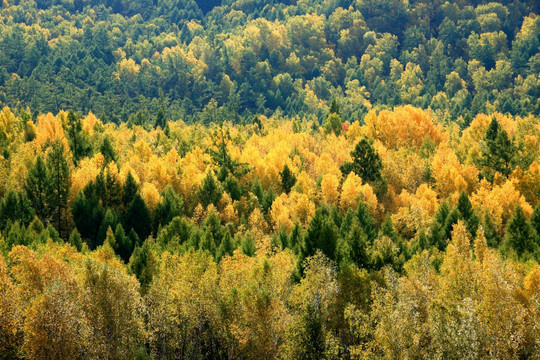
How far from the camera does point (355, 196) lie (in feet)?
364

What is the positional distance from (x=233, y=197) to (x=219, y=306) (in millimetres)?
55347

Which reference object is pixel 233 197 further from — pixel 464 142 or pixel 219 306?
pixel 464 142

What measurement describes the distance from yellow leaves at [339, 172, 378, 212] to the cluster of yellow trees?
30 cm

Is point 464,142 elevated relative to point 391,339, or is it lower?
lower

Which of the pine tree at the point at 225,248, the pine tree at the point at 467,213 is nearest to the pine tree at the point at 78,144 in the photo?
the pine tree at the point at 225,248

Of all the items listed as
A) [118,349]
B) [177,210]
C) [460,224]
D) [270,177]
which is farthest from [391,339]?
[270,177]

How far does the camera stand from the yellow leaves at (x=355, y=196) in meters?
110

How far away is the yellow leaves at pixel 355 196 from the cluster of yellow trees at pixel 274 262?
0.30 m

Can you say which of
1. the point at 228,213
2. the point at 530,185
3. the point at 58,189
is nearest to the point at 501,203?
the point at 530,185

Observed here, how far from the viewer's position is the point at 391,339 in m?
51.4

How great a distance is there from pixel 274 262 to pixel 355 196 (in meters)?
40.9

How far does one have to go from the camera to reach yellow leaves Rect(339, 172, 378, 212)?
110 metres

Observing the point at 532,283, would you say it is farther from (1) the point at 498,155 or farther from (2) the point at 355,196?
(1) the point at 498,155

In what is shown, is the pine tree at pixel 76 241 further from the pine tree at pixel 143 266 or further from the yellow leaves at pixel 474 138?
the yellow leaves at pixel 474 138
